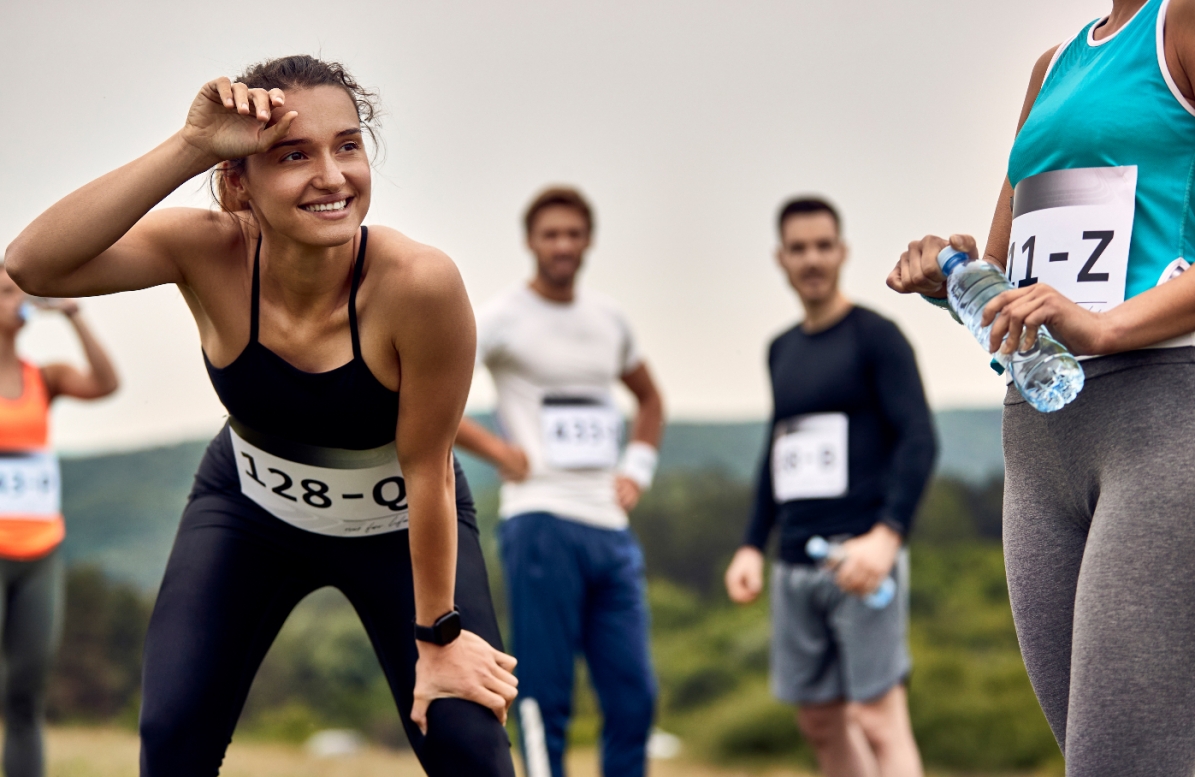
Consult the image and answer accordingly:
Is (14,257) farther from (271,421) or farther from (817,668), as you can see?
(817,668)

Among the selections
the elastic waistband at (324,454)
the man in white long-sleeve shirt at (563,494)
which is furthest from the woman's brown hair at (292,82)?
the man in white long-sleeve shirt at (563,494)

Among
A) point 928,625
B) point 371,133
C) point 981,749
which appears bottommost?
point 981,749

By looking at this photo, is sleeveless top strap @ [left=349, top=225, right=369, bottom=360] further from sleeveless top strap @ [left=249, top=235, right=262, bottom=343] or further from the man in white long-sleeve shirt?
the man in white long-sleeve shirt

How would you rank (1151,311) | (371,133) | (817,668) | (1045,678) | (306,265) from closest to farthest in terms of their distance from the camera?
(1151,311), (1045,678), (306,265), (371,133), (817,668)

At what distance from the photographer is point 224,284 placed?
6.86 ft

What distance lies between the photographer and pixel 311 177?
6.33 feet

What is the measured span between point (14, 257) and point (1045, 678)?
1.75m

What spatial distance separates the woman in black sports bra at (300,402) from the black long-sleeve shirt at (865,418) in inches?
73.8

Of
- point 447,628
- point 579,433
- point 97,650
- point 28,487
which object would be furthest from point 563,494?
point 97,650

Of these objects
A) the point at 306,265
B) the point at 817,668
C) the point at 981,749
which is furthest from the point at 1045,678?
the point at 981,749

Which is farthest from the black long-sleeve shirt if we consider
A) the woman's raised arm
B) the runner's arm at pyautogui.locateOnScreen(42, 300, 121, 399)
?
the runner's arm at pyautogui.locateOnScreen(42, 300, 121, 399)

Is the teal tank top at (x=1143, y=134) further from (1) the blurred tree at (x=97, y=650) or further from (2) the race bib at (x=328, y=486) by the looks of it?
(1) the blurred tree at (x=97, y=650)

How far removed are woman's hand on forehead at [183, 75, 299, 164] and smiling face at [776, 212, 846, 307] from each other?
A: 2593 millimetres

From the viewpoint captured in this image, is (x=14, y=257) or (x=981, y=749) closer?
(x=14, y=257)
